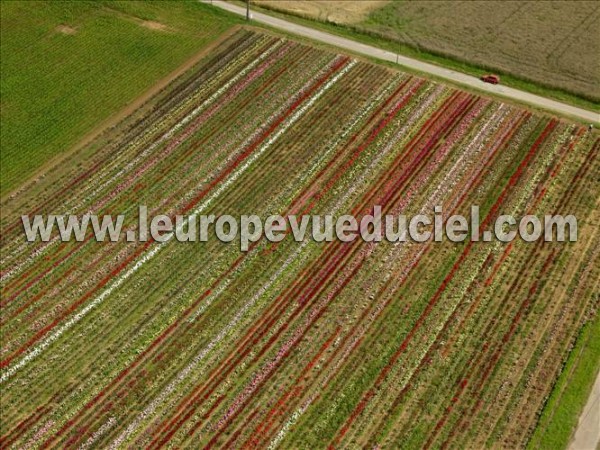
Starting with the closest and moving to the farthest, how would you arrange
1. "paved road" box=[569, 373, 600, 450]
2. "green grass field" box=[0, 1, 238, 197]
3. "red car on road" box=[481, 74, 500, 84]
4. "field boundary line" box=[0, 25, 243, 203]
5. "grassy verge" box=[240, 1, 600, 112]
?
"paved road" box=[569, 373, 600, 450], "field boundary line" box=[0, 25, 243, 203], "green grass field" box=[0, 1, 238, 197], "grassy verge" box=[240, 1, 600, 112], "red car on road" box=[481, 74, 500, 84]

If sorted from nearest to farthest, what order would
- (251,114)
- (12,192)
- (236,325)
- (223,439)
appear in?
1. (223,439)
2. (236,325)
3. (12,192)
4. (251,114)

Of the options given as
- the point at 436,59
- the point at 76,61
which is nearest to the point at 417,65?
the point at 436,59

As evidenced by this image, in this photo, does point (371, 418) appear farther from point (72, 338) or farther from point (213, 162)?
point (213, 162)

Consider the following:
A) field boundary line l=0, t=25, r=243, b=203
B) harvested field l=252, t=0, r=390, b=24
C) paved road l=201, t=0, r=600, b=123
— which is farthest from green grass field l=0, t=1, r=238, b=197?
harvested field l=252, t=0, r=390, b=24

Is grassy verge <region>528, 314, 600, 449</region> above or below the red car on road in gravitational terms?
below

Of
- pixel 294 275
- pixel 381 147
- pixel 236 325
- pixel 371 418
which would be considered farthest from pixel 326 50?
pixel 371 418

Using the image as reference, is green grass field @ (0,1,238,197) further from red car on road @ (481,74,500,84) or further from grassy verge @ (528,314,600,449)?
grassy verge @ (528,314,600,449)

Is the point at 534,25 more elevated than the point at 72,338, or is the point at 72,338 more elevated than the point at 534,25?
the point at 534,25

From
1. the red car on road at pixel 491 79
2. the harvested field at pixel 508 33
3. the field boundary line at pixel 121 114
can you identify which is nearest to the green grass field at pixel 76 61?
the field boundary line at pixel 121 114
